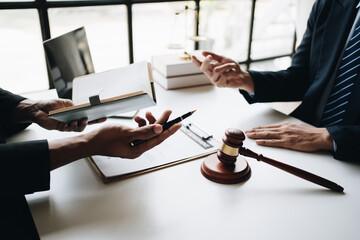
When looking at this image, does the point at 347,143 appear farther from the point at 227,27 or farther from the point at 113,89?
the point at 227,27

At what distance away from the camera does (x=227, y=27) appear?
3.62 metres

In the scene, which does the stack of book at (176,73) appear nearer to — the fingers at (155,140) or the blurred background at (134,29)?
the blurred background at (134,29)

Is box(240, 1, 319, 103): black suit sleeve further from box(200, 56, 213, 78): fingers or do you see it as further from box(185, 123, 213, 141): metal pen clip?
box(185, 123, 213, 141): metal pen clip

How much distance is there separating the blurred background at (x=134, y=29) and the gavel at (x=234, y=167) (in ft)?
3.61

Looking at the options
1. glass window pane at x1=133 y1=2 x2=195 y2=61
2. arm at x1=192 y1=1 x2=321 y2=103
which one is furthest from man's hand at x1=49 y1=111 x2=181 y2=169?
glass window pane at x1=133 y1=2 x2=195 y2=61

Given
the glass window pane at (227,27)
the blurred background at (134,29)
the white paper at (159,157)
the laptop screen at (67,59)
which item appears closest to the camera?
the white paper at (159,157)

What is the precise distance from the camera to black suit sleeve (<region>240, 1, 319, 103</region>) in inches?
60.2

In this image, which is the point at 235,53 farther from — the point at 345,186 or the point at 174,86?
the point at 345,186

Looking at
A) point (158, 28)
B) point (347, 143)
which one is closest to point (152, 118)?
point (347, 143)

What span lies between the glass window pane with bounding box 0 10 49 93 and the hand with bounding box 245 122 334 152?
1521 millimetres

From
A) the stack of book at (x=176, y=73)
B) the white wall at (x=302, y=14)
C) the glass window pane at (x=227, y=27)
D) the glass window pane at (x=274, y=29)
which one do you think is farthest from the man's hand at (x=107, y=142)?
the glass window pane at (x=274, y=29)

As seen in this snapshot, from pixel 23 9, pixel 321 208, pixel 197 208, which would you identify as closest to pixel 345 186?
pixel 321 208

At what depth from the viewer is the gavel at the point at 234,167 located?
3.10 feet

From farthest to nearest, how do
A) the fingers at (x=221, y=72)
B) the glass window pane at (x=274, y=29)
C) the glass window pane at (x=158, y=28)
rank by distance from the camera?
the glass window pane at (x=274, y=29), the glass window pane at (x=158, y=28), the fingers at (x=221, y=72)
